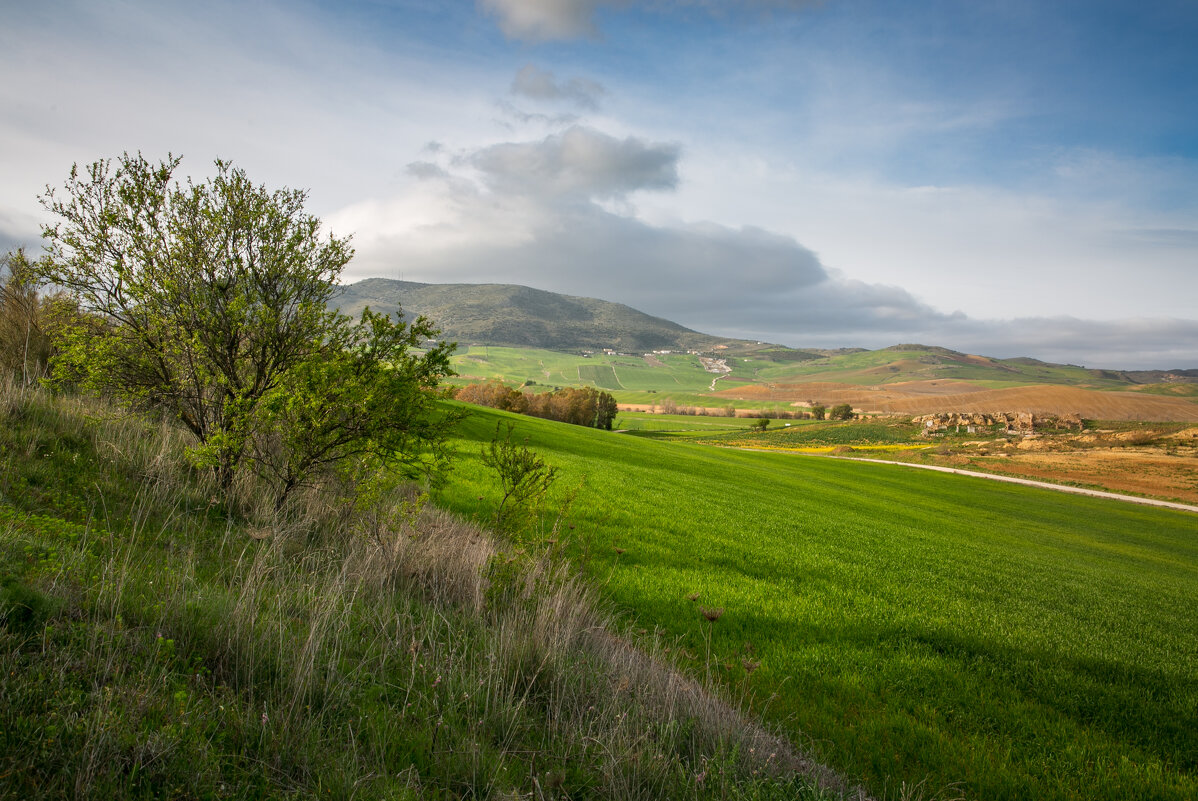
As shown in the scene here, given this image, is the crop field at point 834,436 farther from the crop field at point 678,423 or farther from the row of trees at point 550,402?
the row of trees at point 550,402

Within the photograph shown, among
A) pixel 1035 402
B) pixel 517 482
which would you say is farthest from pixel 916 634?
pixel 1035 402

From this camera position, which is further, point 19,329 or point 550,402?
point 550,402

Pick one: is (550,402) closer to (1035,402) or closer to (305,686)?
(305,686)

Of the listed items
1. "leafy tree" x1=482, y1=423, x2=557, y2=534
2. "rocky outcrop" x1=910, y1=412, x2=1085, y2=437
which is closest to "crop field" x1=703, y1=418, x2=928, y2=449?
"rocky outcrop" x1=910, y1=412, x2=1085, y2=437

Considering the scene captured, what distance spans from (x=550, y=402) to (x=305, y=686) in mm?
70366

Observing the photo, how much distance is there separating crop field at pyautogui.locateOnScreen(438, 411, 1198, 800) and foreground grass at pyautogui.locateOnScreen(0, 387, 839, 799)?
0.89 meters

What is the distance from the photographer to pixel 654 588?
798 centimetres

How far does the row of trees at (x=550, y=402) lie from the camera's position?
60.7 metres

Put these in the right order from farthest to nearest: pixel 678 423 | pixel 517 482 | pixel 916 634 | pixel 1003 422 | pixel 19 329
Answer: pixel 678 423
pixel 1003 422
pixel 19 329
pixel 916 634
pixel 517 482

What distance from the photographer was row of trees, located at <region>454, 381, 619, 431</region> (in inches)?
2391

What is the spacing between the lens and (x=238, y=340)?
24.6ft

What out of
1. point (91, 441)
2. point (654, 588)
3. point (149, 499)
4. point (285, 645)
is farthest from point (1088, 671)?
point (91, 441)

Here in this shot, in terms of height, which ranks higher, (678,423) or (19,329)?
(19,329)

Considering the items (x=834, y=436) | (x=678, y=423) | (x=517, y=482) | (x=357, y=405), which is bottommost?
(x=678, y=423)
